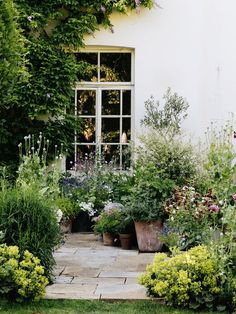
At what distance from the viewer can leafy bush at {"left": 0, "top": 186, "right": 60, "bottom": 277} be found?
5863 millimetres

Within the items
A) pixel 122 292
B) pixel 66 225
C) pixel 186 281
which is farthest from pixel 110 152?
pixel 186 281

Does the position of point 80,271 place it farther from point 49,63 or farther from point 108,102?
point 108,102

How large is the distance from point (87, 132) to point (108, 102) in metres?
0.57

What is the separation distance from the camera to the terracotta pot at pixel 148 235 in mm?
7801

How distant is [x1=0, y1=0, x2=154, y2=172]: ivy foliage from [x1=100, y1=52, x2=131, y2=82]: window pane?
0.46 metres

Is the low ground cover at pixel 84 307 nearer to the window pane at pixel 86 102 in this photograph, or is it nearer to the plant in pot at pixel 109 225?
the plant in pot at pixel 109 225

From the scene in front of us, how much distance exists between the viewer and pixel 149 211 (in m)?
7.77

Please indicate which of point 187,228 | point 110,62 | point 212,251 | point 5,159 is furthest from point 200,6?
point 212,251

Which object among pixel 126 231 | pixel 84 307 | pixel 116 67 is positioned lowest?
pixel 84 307

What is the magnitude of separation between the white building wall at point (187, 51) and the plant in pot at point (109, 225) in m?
2.46

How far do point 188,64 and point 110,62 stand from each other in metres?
1.22

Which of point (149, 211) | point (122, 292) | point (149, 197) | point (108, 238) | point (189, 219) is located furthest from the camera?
point (108, 238)

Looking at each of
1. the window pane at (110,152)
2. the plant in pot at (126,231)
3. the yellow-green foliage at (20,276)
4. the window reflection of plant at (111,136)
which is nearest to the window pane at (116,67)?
the window reflection of plant at (111,136)

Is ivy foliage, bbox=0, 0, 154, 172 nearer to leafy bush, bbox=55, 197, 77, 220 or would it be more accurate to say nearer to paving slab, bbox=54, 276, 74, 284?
leafy bush, bbox=55, 197, 77, 220
